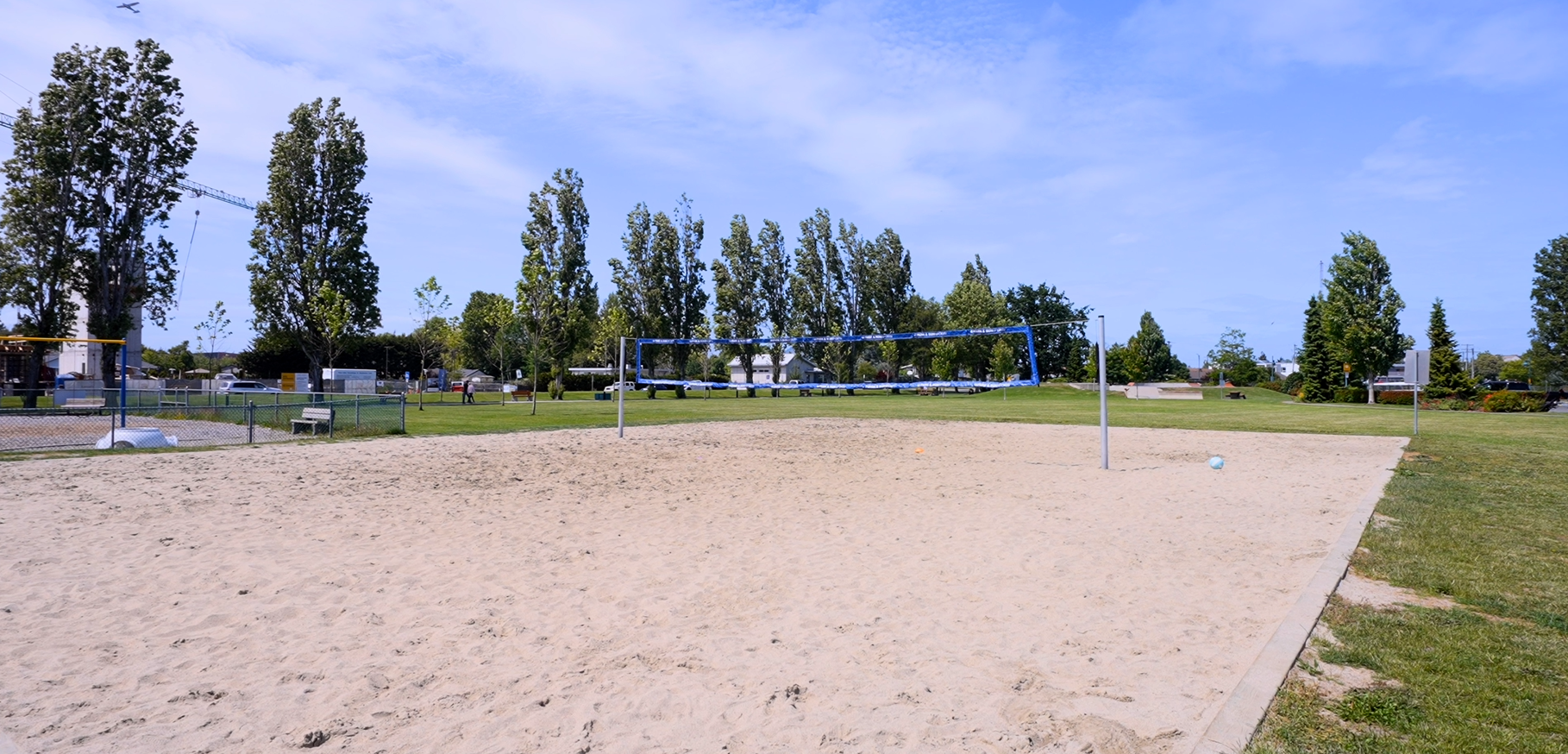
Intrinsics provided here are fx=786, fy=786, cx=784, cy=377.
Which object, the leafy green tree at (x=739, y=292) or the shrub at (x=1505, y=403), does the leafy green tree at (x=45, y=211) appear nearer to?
the leafy green tree at (x=739, y=292)

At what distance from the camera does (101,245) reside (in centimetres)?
3212

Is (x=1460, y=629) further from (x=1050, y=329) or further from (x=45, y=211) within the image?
(x=1050, y=329)

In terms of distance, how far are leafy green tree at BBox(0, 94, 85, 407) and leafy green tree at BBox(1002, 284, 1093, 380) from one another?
2993 inches

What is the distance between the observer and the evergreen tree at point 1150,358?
60.3 m

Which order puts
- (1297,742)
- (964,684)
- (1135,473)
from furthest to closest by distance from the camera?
(1135,473)
(964,684)
(1297,742)

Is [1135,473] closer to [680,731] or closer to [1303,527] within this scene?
[1303,527]

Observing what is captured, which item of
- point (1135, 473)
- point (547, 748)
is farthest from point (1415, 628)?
point (1135, 473)

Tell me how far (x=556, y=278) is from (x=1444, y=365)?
141ft

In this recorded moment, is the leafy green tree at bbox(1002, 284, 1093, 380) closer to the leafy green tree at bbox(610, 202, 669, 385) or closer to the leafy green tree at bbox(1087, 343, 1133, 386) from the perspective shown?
the leafy green tree at bbox(1087, 343, 1133, 386)

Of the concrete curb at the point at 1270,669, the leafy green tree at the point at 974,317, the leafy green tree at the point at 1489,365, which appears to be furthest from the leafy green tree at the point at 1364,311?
the leafy green tree at the point at 1489,365

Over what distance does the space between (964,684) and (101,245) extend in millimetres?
40980

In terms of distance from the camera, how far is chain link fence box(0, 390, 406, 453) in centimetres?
1465

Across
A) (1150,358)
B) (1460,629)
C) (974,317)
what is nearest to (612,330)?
(974,317)

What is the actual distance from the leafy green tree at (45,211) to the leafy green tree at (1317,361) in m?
60.8
